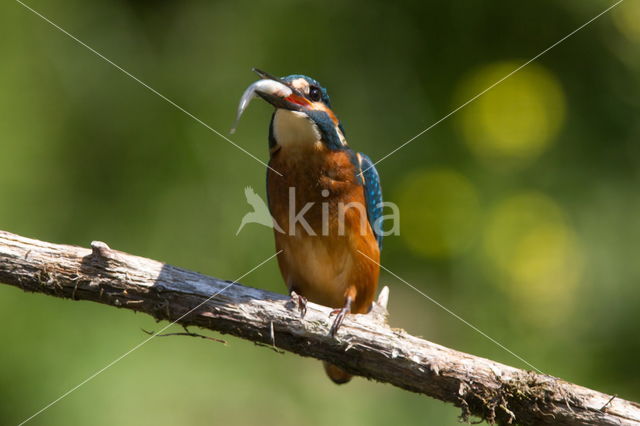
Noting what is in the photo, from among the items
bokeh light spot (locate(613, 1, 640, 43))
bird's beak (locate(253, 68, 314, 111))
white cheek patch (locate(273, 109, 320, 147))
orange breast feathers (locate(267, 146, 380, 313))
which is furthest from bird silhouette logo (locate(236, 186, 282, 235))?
bokeh light spot (locate(613, 1, 640, 43))

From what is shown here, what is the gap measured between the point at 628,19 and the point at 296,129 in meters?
2.74

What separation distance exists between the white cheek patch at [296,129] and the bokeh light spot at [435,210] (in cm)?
161

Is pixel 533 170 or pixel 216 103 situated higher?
pixel 533 170

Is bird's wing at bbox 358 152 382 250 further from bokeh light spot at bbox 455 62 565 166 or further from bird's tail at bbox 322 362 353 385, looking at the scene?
bokeh light spot at bbox 455 62 565 166

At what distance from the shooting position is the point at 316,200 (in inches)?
124

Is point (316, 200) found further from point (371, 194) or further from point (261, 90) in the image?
point (261, 90)

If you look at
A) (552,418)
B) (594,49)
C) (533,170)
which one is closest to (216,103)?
(533,170)

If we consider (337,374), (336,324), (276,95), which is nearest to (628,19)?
(276,95)

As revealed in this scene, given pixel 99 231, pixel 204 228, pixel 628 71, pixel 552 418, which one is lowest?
pixel 552 418

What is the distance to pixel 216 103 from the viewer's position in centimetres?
459

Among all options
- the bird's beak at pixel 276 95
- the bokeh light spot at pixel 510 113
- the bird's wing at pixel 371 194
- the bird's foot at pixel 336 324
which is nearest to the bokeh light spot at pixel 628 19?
the bokeh light spot at pixel 510 113

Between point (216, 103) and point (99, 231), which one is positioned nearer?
point (99, 231)

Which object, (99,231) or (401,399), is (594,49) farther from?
(99,231)

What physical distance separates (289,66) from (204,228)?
1.32 meters
